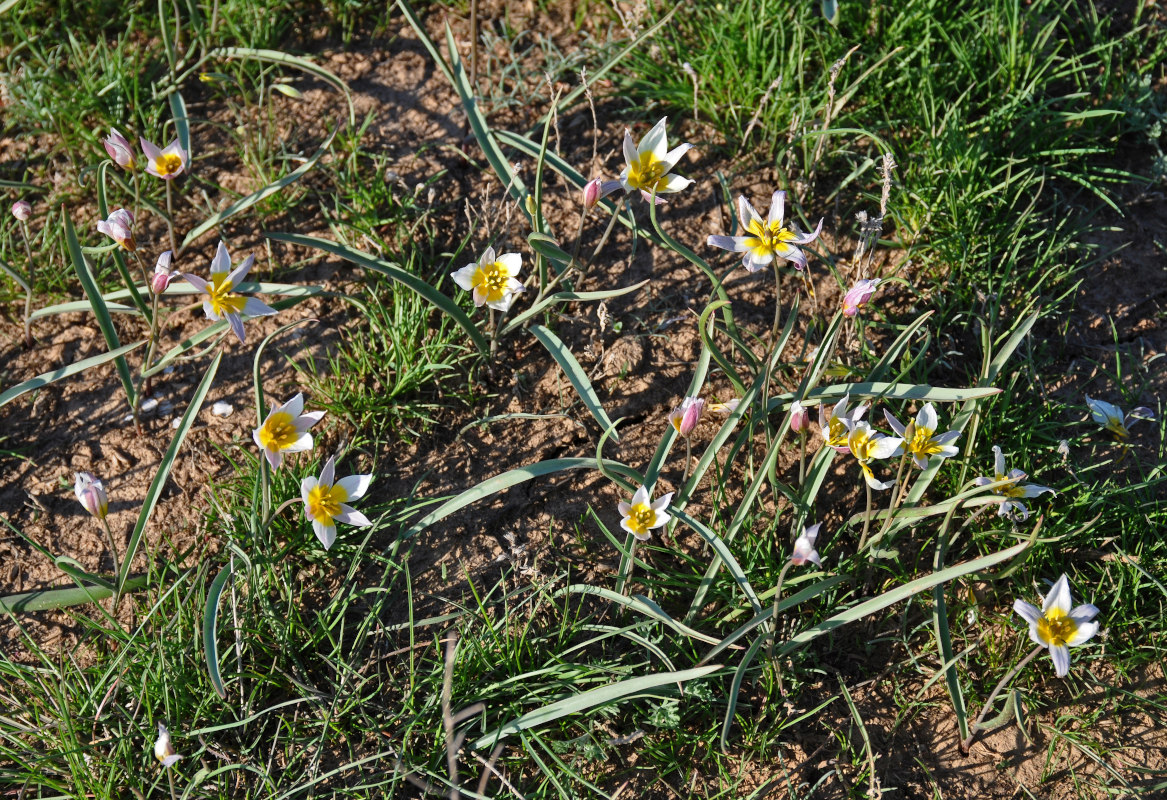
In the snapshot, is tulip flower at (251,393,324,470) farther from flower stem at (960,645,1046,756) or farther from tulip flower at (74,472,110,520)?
flower stem at (960,645,1046,756)

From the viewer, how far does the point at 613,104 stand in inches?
119

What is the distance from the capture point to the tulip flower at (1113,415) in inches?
89.6

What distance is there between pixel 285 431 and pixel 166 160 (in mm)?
916

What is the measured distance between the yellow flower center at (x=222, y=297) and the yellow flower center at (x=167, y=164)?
47cm

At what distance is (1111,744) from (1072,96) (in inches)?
71.4

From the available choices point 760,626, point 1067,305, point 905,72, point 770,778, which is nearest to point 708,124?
point 905,72

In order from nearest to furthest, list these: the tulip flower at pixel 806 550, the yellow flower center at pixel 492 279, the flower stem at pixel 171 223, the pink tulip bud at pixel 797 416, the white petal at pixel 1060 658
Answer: the white petal at pixel 1060 658 < the tulip flower at pixel 806 550 < the pink tulip bud at pixel 797 416 < the yellow flower center at pixel 492 279 < the flower stem at pixel 171 223

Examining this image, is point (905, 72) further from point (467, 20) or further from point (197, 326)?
point (197, 326)

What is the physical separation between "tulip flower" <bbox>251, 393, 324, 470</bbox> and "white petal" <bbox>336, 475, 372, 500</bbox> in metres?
0.11

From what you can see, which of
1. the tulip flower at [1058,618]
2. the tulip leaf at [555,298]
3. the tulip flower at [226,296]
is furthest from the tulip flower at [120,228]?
the tulip flower at [1058,618]

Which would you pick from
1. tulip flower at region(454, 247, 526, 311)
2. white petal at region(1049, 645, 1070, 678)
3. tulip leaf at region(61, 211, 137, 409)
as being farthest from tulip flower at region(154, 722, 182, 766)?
white petal at region(1049, 645, 1070, 678)

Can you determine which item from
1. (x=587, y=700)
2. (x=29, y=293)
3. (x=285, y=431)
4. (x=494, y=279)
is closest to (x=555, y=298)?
(x=494, y=279)

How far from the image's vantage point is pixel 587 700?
1907 millimetres

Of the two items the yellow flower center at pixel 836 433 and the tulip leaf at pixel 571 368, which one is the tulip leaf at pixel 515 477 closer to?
the tulip leaf at pixel 571 368
